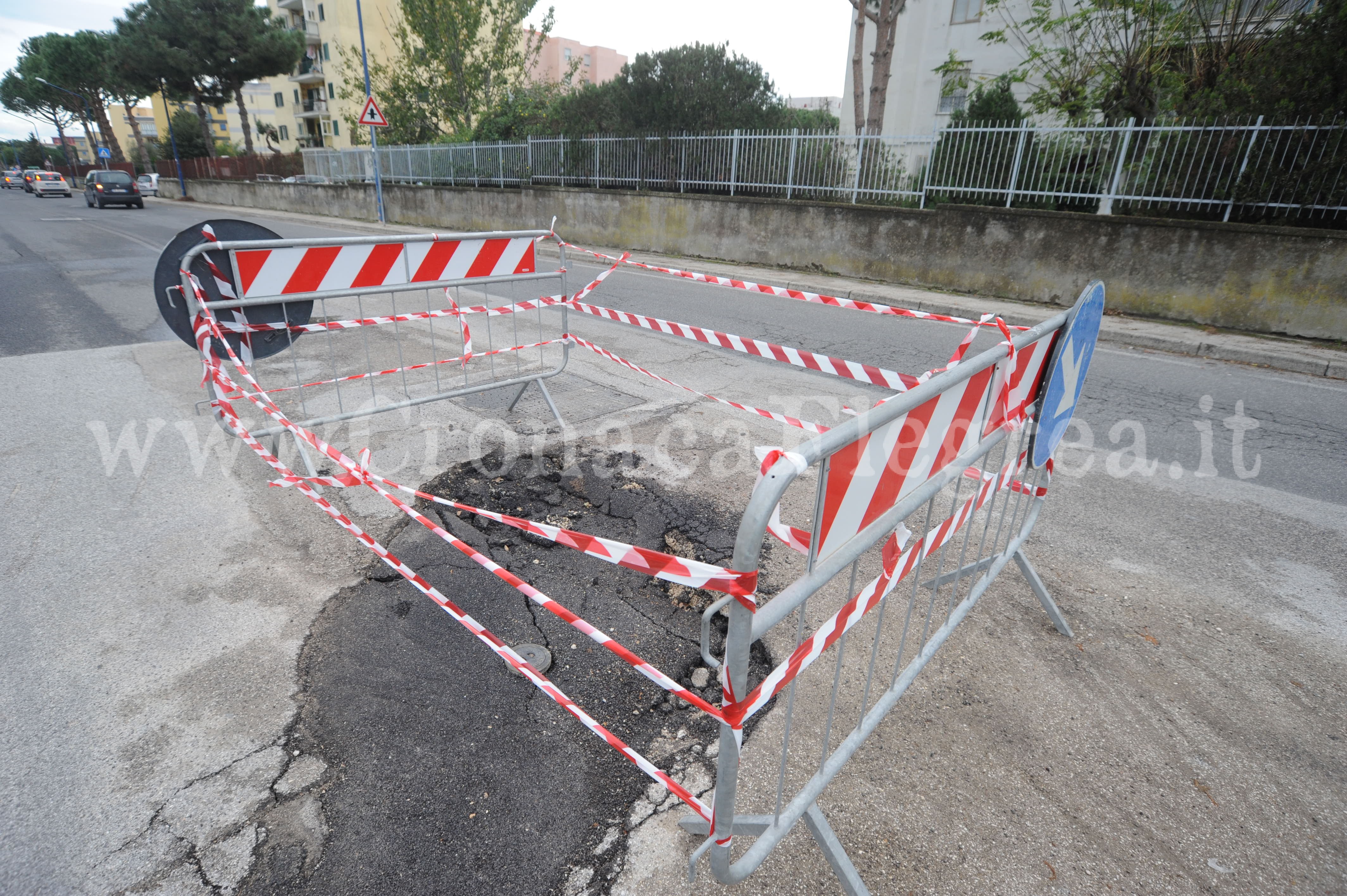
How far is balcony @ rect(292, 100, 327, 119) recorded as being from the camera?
184ft

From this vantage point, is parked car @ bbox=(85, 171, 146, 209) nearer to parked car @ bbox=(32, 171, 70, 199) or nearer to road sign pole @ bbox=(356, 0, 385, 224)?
road sign pole @ bbox=(356, 0, 385, 224)

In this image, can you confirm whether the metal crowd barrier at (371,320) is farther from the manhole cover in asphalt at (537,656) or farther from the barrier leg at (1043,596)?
the barrier leg at (1043,596)

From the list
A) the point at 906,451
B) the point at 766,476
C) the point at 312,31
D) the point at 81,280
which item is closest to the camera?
the point at 766,476

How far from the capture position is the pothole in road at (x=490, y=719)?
1982 mm

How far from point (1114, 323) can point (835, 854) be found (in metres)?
10.0

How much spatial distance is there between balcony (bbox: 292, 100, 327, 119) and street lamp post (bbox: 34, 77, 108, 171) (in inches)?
594

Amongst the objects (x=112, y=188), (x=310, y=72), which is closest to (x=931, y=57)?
(x=112, y=188)

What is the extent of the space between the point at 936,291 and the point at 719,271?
14.0 ft

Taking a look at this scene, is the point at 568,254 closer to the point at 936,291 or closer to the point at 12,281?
the point at 936,291

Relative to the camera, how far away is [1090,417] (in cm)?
584

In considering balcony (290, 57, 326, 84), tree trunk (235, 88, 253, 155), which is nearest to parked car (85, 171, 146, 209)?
tree trunk (235, 88, 253, 155)

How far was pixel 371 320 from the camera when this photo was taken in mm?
4871

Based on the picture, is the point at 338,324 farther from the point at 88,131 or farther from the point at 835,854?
the point at 88,131

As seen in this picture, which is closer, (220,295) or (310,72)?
(220,295)
